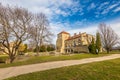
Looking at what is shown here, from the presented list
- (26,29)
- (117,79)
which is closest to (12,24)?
(26,29)

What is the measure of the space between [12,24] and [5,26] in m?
1.34

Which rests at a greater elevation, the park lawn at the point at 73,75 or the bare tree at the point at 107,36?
the bare tree at the point at 107,36

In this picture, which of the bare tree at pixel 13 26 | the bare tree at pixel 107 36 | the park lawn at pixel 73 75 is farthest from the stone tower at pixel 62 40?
the park lawn at pixel 73 75

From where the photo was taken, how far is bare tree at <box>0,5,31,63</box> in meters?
17.3

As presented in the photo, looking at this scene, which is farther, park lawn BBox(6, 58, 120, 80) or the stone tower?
the stone tower

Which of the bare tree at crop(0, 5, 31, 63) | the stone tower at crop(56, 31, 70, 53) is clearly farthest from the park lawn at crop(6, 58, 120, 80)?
the stone tower at crop(56, 31, 70, 53)

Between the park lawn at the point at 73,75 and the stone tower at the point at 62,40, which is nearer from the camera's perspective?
the park lawn at the point at 73,75

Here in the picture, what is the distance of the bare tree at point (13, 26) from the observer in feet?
56.7

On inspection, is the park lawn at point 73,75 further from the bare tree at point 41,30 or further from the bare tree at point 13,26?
the bare tree at point 41,30

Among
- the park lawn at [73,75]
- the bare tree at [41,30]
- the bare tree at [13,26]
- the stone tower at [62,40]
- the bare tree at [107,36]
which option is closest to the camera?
the park lawn at [73,75]

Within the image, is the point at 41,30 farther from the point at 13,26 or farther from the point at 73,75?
the point at 73,75

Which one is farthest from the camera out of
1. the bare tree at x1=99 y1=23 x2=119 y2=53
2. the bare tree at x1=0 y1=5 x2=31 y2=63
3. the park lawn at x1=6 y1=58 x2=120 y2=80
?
A: the bare tree at x1=99 y1=23 x2=119 y2=53

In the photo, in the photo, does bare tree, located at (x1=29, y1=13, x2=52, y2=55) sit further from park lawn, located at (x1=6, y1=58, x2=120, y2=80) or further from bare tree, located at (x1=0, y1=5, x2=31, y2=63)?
park lawn, located at (x1=6, y1=58, x2=120, y2=80)

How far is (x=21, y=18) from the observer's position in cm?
1939
